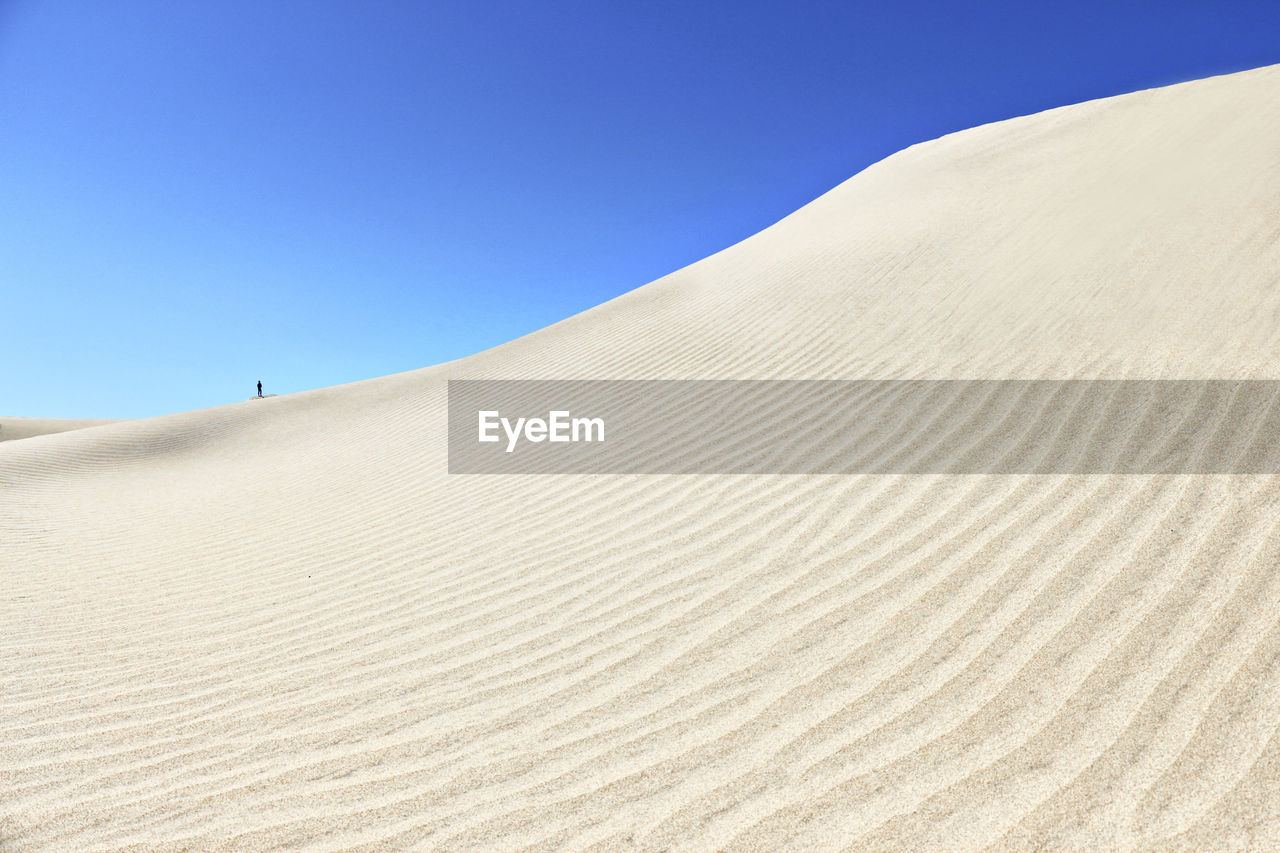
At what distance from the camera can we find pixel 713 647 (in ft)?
9.12

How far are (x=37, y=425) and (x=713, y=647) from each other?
40.5 m

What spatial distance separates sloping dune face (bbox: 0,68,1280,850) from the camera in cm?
193

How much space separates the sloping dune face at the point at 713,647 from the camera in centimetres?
193

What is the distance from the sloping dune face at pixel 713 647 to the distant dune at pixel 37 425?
30.7 m

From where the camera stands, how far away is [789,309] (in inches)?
346

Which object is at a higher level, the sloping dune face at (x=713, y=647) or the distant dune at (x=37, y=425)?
the distant dune at (x=37, y=425)

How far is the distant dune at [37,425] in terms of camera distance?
29.2 metres

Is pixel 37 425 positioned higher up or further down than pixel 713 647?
higher up

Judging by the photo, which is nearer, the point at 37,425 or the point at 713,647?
the point at 713,647

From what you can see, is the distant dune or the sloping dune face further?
the distant dune

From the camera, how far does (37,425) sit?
1238 inches

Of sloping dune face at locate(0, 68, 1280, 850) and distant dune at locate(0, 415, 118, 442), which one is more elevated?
distant dune at locate(0, 415, 118, 442)

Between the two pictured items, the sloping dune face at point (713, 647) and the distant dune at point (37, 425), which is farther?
the distant dune at point (37, 425)

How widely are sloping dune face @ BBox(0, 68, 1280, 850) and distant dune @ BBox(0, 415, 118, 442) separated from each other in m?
30.7
